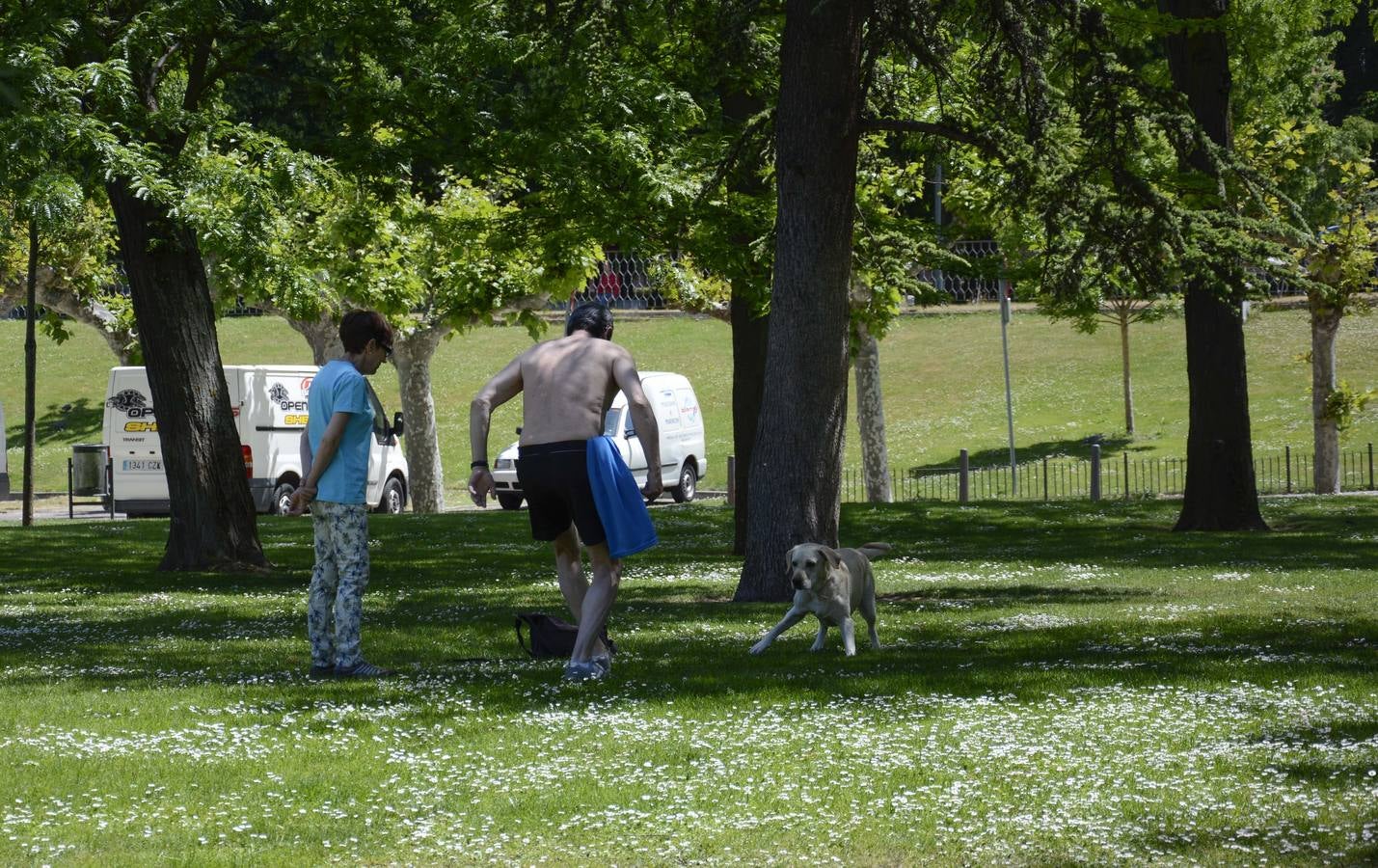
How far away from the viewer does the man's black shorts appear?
333 inches

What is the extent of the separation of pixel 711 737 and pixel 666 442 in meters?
26.6

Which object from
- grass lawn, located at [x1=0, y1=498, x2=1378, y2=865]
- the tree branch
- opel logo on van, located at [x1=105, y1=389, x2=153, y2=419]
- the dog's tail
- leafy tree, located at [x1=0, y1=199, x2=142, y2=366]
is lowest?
grass lawn, located at [x1=0, y1=498, x2=1378, y2=865]

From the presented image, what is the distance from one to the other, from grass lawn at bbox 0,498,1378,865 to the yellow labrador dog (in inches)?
8.0

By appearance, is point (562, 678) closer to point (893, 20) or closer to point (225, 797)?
point (225, 797)

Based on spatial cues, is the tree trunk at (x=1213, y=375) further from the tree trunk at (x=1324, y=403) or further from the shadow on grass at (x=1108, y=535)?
the tree trunk at (x=1324, y=403)

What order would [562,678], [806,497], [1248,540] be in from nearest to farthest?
[562,678] < [806,497] < [1248,540]

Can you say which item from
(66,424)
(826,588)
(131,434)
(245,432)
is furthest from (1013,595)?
(66,424)

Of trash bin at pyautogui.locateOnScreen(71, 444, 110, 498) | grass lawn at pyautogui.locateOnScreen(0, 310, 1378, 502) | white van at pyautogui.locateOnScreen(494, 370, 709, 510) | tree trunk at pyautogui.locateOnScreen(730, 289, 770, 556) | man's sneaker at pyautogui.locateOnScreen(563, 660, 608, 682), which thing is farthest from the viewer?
grass lawn at pyautogui.locateOnScreen(0, 310, 1378, 502)

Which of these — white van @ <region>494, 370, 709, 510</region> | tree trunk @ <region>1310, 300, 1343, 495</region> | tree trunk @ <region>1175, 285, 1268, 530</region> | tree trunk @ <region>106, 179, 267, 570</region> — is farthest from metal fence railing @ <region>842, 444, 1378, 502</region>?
tree trunk @ <region>106, 179, 267, 570</region>

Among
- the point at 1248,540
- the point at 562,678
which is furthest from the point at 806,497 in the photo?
the point at 1248,540

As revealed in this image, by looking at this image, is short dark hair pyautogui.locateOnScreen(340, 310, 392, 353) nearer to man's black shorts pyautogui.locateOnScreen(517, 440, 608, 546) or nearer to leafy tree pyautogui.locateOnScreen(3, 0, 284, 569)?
man's black shorts pyautogui.locateOnScreen(517, 440, 608, 546)

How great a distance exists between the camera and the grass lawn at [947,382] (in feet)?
143

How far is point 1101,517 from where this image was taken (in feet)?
81.3

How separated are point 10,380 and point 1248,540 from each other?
1744 inches
